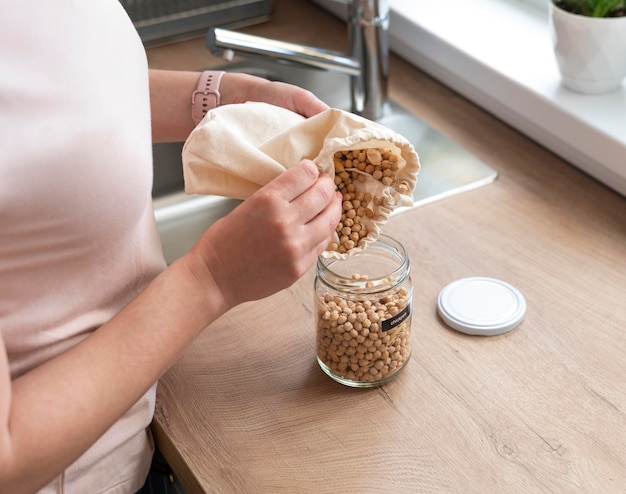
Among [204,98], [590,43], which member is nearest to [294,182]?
[204,98]

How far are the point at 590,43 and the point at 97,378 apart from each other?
869mm

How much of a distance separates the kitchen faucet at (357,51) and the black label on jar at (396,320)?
0.52 meters

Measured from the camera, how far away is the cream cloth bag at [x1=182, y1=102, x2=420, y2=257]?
81 cm

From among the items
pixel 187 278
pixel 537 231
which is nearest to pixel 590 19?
pixel 537 231

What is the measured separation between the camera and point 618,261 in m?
1.08

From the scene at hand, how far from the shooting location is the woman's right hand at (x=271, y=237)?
0.76 m

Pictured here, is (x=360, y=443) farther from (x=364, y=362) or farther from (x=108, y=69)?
(x=108, y=69)

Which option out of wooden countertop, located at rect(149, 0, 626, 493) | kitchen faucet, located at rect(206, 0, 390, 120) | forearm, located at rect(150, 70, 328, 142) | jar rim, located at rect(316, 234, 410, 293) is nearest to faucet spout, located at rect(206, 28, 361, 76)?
kitchen faucet, located at rect(206, 0, 390, 120)

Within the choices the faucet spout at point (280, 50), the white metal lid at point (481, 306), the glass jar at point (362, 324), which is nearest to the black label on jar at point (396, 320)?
the glass jar at point (362, 324)

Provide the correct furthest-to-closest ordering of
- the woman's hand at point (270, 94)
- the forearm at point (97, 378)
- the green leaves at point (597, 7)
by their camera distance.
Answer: the green leaves at point (597, 7) → the woman's hand at point (270, 94) → the forearm at point (97, 378)

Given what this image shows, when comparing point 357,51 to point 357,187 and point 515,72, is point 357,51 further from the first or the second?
point 357,187

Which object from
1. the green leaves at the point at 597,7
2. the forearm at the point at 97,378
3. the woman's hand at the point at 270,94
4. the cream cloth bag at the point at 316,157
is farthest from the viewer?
the green leaves at the point at 597,7

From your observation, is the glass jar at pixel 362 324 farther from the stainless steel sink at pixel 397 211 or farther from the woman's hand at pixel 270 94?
the stainless steel sink at pixel 397 211

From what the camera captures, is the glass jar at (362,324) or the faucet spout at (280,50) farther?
the faucet spout at (280,50)
